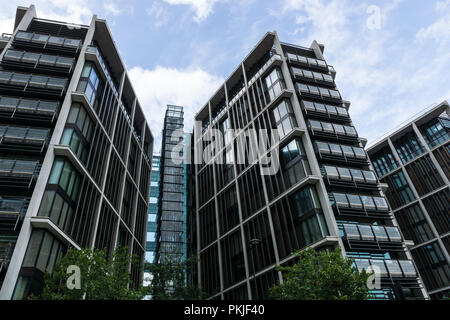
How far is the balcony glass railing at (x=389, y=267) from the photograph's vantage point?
27828mm

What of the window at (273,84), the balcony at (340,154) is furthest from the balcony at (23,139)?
the balcony at (340,154)

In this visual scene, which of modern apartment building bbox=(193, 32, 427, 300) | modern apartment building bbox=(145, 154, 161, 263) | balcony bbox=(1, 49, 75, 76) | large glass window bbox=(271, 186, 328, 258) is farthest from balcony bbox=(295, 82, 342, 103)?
modern apartment building bbox=(145, 154, 161, 263)

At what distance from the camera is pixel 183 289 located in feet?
97.3

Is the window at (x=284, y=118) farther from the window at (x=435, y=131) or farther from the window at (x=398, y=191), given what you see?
the window at (x=435, y=131)

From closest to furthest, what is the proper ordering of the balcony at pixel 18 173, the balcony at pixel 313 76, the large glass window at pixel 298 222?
1. the balcony at pixel 18 173
2. the large glass window at pixel 298 222
3. the balcony at pixel 313 76

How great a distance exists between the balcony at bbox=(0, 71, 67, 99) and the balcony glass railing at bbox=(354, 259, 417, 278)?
1217 inches

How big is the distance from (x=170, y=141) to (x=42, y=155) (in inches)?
1399

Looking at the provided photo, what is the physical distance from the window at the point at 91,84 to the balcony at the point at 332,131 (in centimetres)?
2317

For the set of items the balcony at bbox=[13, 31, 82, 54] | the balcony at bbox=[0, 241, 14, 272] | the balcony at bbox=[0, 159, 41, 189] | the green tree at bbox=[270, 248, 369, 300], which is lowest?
the green tree at bbox=[270, 248, 369, 300]

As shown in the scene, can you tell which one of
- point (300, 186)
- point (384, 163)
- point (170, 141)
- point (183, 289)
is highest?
point (170, 141)

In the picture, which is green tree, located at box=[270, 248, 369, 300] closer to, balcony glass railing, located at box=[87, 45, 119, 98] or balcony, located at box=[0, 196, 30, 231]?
balcony, located at box=[0, 196, 30, 231]

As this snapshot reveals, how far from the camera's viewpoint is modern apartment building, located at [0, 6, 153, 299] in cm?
2409
